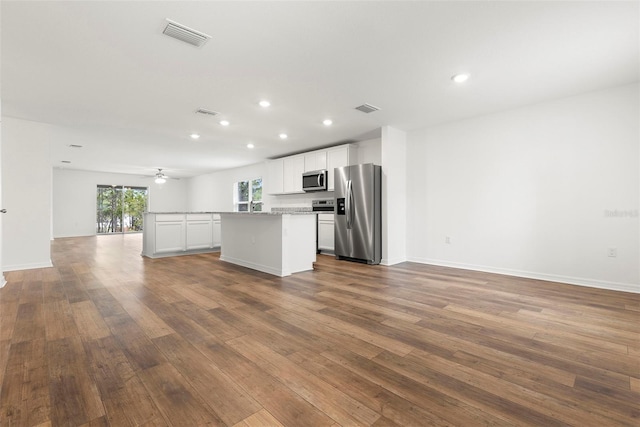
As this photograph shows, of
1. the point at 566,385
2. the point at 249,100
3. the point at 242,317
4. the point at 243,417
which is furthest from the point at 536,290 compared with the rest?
the point at 249,100

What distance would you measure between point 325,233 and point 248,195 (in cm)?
445

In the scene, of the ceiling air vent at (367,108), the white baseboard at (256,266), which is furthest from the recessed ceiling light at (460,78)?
the white baseboard at (256,266)

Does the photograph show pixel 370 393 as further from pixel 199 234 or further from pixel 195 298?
pixel 199 234

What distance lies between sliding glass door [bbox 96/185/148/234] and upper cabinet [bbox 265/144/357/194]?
20.6 ft

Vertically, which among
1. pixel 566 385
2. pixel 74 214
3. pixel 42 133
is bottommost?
pixel 566 385

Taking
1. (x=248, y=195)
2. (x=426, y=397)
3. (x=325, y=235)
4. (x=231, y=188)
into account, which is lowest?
(x=426, y=397)

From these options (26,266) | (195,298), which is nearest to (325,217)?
(195,298)

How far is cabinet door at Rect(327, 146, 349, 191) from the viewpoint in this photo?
5.98m

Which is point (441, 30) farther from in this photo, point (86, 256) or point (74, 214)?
point (74, 214)

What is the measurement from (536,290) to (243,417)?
3.55 m

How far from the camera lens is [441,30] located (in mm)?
2359

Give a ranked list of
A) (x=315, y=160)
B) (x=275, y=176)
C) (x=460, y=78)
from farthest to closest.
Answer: (x=275, y=176) → (x=315, y=160) → (x=460, y=78)

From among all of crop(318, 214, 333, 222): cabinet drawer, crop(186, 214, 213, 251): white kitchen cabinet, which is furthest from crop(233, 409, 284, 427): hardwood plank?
crop(186, 214, 213, 251): white kitchen cabinet

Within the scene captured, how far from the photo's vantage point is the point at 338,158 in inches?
241
